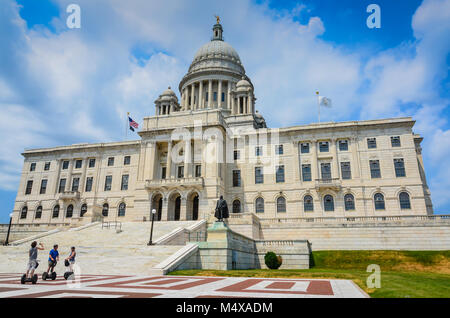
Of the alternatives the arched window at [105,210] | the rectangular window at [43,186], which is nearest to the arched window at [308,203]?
the arched window at [105,210]

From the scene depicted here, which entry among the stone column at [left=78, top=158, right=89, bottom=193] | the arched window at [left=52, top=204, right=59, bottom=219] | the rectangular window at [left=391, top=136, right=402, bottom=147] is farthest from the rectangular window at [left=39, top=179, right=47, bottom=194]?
the rectangular window at [left=391, top=136, right=402, bottom=147]

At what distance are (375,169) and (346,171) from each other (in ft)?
12.3

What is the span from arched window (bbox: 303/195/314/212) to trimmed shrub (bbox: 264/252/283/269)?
18.9 meters

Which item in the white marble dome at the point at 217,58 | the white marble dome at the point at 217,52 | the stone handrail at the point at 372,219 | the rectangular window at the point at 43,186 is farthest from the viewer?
the white marble dome at the point at 217,52

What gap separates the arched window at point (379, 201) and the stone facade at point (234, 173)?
12 centimetres

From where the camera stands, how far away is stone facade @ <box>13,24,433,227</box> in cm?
4259

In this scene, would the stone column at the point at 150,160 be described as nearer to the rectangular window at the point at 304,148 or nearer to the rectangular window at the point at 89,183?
the rectangular window at the point at 89,183

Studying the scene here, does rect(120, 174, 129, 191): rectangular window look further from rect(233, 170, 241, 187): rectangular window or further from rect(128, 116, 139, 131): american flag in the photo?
rect(233, 170, 241, 187): rectangular window

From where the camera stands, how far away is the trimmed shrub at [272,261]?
2597cm

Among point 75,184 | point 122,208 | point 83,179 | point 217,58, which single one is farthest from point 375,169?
point 75,184

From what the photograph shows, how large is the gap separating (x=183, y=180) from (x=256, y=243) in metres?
17.8
